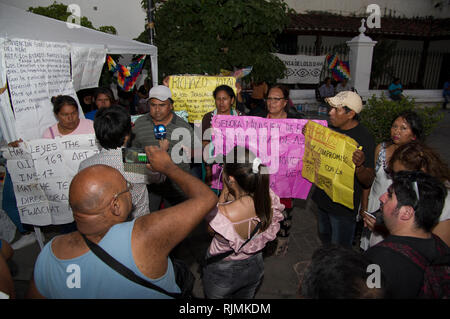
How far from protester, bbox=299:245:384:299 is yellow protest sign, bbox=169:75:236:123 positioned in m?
3.76

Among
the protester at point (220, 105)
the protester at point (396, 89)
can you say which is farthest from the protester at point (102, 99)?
the protester at point (396, 89)

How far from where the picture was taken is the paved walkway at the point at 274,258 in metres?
3.50

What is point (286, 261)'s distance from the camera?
4.01 meters

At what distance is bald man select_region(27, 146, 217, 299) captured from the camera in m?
1.42

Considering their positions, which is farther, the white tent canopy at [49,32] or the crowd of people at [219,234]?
the white tent canopy at [49,32]

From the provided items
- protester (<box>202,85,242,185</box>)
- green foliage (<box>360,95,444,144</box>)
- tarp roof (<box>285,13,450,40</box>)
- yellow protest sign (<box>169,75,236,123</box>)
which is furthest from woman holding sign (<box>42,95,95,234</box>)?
tarp roof (<box>285,13,450,40</box>)

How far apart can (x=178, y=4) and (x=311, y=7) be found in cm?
1430

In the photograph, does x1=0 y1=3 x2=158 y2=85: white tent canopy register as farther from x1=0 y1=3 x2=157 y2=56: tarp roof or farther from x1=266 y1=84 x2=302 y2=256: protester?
x1=266 y1=84 x2=302 y2=256: protester

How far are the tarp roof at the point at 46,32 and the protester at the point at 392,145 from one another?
13.4 ft

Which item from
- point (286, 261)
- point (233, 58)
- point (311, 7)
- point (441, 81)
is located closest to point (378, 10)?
point (311, 7)

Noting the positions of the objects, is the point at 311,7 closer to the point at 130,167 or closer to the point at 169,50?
the point at 169,50

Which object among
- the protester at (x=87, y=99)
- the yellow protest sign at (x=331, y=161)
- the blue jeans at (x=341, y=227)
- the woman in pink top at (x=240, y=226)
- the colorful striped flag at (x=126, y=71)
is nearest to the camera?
the woman in pink top at (x=240, y=226)

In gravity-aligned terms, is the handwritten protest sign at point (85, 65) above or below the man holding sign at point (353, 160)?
above

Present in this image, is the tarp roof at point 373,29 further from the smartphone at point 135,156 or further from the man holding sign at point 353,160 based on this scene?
the smartphone at point 135,156
